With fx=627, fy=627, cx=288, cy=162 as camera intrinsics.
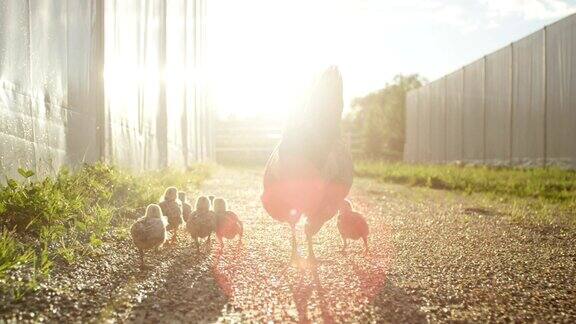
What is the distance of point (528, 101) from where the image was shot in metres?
18.5

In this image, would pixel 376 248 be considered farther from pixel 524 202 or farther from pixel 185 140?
pixel 185 140

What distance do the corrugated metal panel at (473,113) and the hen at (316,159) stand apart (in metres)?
19.5

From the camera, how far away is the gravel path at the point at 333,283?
10.9ft

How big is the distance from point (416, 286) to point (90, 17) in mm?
5841

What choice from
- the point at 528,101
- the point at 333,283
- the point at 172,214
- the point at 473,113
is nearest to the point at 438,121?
the point at 473,113

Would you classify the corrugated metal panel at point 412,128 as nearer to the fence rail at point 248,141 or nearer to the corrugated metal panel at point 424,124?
the corrugated metal panel at point 424,124

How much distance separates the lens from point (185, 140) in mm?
19062

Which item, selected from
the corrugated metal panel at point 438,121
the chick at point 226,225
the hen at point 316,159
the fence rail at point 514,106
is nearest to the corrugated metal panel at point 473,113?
the fence rail at point 514,106

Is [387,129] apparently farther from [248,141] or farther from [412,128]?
[248,141]

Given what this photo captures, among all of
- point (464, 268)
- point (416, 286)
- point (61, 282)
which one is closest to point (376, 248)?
point (464, 268)

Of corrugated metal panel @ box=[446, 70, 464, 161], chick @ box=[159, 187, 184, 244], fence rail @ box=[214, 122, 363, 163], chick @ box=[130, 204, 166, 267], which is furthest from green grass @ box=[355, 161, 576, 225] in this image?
fence rail @ box=[214, 122, 363, 163]

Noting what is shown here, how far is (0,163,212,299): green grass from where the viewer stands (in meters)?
3.70

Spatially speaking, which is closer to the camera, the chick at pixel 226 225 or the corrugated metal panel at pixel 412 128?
the chick at pixel 226 225

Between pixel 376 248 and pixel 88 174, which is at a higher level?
pixel 88 174
